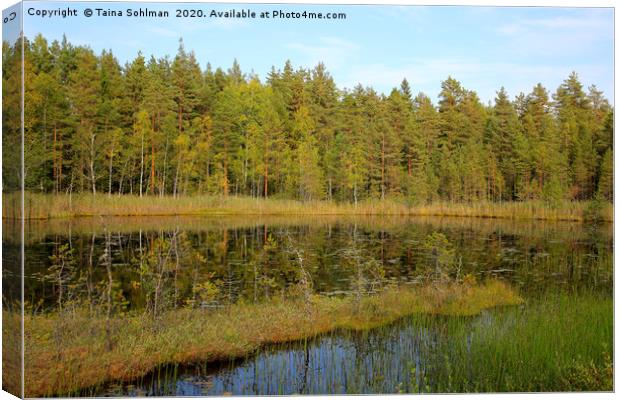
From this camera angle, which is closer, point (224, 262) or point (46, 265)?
point (46, 265)

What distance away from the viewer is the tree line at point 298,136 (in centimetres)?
684

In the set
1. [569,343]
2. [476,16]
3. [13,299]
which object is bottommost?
[569,343]

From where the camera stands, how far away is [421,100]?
757 cm

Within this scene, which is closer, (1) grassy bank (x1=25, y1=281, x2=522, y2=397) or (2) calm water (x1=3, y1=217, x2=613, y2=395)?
(1) grassy bank (x1=25, y1=281, x2=522, y2=397)

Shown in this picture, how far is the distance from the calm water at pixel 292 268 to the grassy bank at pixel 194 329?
14cm

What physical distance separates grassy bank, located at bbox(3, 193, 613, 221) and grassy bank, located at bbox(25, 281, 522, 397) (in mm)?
1009

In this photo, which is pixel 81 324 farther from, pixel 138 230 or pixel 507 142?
pixel 507 142

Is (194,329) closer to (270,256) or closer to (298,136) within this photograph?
(270,256)

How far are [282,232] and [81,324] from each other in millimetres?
2565

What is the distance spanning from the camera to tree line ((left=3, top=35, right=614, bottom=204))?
269 inches

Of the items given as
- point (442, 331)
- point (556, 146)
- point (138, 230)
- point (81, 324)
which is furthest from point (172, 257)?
point (556, 146)

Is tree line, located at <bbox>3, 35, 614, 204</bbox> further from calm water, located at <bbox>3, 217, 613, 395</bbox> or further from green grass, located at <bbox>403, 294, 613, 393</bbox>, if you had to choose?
green grass, located at <bbox>403, 294, 613, 393</bbox>

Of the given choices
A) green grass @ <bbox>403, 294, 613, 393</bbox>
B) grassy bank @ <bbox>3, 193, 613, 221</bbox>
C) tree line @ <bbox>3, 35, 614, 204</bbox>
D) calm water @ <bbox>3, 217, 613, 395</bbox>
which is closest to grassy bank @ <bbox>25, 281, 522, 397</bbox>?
calm water @ <bbox>3, 217, 613, 395</bbox>

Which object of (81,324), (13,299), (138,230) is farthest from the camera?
(138,230)
